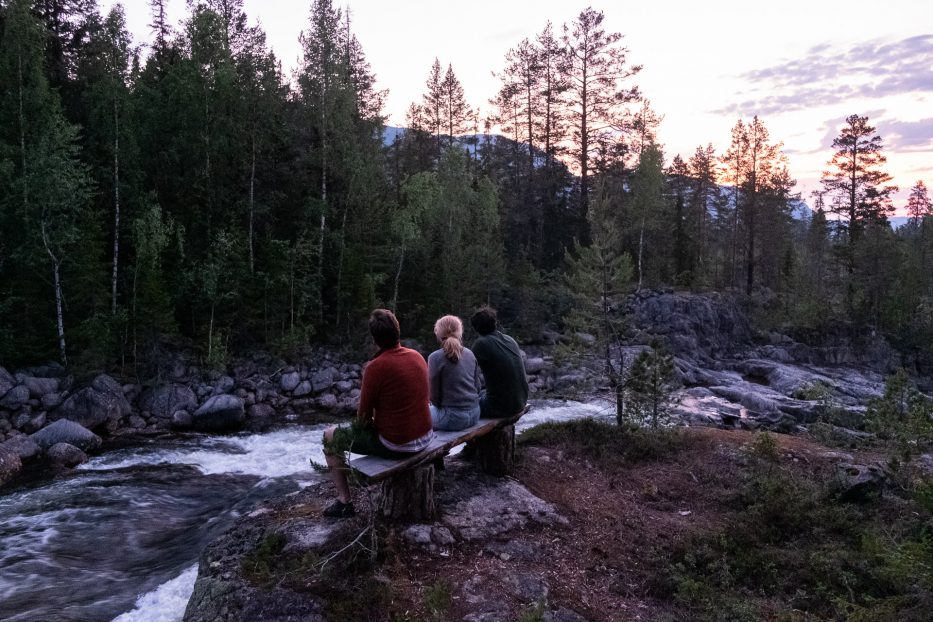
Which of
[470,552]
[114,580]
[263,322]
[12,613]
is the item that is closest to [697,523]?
[470,552]

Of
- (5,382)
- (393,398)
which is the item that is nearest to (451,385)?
(393,398)

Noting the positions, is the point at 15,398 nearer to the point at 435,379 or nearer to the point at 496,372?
the point at 435,379

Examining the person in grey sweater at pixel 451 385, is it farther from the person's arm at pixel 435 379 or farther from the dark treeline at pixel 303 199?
the dark treeline at pixel 303 199

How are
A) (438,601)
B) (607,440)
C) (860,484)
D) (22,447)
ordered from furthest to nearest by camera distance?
1. (22,447)
2. (607,440)
3. (860,484)
4. (438,601)

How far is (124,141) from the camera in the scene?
65.3 feet

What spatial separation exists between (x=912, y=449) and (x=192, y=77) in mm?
25485

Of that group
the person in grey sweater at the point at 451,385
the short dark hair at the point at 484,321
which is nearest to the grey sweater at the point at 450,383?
the person in grey sweater at the point at 451,385

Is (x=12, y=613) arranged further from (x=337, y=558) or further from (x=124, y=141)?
(x=124, y=141)

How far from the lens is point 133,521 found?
9297 mm

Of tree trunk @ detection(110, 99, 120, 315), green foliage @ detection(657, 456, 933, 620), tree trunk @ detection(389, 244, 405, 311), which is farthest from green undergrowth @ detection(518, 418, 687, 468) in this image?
tree trunk @ detection(110, 99, 120, 315)

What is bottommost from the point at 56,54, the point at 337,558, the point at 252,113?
the point at 337,558

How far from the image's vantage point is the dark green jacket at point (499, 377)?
6.57 m

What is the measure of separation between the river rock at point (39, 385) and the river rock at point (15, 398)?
28 cm

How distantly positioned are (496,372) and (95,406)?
13.8 meters
